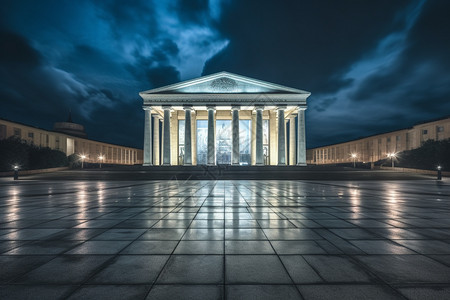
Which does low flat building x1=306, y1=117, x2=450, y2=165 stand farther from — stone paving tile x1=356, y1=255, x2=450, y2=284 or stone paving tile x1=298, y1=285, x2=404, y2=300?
stone paving tile x1=298, y1=285, x2=404, y2=300

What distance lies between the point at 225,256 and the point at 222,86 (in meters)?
43.4

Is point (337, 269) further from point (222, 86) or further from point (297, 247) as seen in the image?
point (222, 86)

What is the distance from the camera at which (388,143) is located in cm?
6794

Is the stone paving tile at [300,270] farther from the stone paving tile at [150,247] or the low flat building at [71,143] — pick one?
the low flat building at [71,143]

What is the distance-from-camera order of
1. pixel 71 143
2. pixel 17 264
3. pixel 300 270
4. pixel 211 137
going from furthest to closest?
pixel 71 143
pixel 211 137
pixel 17 264
pixel 300 270

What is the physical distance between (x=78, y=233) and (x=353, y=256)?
636 cm

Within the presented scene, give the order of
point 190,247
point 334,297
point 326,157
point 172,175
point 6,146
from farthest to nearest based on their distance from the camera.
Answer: point 326,157 → point 6,146 → point 172,175 → point 190,247 → point 334,297

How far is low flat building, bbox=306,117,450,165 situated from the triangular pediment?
4143 cm

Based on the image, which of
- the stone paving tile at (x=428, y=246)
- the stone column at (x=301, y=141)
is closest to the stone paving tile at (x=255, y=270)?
the stone paving tile at (x=428, y=246)

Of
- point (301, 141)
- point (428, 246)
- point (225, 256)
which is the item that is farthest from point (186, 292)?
point (301, 141)

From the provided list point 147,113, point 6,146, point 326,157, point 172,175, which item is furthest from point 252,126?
point 326,157

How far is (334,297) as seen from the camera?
9.38ft

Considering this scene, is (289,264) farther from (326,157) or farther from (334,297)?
(326,157)

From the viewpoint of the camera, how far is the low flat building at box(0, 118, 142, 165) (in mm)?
50978
